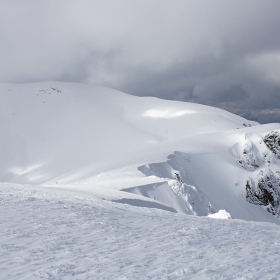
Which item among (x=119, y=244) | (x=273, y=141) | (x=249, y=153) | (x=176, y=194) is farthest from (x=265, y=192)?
(x=119, y=244)

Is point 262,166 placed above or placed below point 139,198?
below

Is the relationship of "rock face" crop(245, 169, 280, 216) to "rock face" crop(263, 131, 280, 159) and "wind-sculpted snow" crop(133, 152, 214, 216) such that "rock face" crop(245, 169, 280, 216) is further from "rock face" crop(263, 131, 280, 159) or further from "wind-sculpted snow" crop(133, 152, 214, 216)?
"wind-sculpted snow" crop(133, 152, 214, 216)

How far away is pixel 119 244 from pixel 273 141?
3650cm

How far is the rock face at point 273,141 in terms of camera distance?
126 feet

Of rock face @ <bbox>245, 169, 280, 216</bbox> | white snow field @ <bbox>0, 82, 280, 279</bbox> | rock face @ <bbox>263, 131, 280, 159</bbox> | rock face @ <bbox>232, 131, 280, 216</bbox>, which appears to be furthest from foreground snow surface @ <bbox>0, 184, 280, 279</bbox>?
rock face @ <bbox>263, 131, 280, 159</bbox>

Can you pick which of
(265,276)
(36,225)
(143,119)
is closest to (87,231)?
(36,225)

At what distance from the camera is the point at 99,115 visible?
80.6 metres

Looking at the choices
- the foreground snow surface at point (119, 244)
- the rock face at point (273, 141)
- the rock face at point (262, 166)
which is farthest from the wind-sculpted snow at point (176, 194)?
the rock face at point (273, 141)

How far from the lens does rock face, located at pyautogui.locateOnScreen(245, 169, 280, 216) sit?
33250 millimetres

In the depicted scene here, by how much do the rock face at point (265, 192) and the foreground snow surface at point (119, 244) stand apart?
24.4m

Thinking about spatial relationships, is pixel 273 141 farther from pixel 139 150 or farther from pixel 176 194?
pixel 176 194

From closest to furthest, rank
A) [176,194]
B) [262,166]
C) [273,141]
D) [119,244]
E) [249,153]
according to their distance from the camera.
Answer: [119,244] → [176,194] → [262,166] → [249,153] → [273,141]

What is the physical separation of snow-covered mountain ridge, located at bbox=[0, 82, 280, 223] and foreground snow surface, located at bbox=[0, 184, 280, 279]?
4.17 m

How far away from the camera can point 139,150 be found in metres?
38.3
